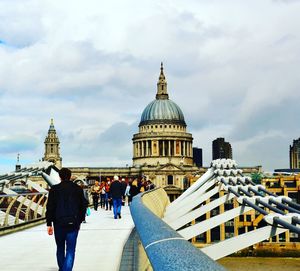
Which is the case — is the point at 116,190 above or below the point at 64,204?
above

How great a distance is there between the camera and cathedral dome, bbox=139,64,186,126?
496 ft

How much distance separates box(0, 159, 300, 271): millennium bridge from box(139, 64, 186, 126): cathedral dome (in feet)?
435

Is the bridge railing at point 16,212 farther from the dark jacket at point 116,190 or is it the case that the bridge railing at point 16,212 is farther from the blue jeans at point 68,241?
the blue jeans at point 68,241

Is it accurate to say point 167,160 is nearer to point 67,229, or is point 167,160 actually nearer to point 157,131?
point 157,131

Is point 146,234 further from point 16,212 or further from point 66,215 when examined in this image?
point 16,212

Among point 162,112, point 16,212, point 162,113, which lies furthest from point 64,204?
Result: point 162,112

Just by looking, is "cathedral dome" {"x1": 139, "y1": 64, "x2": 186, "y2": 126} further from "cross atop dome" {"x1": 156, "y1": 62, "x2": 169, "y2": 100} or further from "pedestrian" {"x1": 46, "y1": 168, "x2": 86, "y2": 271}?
"pedestrian" {"x1": 46, "y1": 168, "x2": 86, "y2": 271}

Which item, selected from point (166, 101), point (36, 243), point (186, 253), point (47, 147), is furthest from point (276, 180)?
point (186, 253)

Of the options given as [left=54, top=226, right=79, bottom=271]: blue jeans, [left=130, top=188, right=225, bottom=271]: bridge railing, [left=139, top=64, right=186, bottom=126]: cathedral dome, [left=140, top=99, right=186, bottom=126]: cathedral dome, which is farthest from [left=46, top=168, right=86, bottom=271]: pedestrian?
[left=140, top=99, right=186, bottom=126]: cathedral dome

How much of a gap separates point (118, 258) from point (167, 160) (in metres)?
136

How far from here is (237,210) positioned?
8.66 metres

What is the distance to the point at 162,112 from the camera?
15312 centimetres

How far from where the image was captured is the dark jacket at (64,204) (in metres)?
6.98

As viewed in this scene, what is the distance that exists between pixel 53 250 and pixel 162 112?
143 meters
